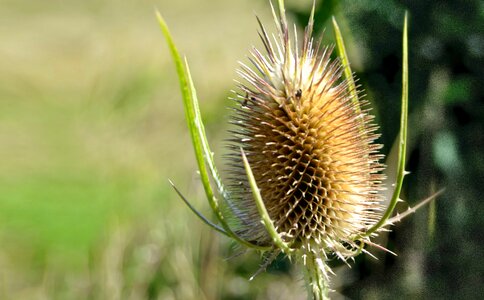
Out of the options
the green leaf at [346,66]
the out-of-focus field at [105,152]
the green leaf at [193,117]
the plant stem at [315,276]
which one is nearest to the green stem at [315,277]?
the plant stem at [315,276]

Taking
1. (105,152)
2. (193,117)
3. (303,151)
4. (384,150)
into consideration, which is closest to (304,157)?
(303,151)

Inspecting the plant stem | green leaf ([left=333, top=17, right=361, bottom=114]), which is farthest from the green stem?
green leaf ([left=333, top=17, right=361, bottom=114])

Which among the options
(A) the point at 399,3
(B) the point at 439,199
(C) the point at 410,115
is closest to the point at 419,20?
(A) the point at 399,3

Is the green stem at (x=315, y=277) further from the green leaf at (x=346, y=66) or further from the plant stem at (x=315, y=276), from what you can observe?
the green leaf at (x=346, y=66)

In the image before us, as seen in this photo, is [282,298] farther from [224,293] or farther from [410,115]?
[410,115]

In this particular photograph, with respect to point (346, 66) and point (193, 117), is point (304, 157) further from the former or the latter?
point (193, 117)

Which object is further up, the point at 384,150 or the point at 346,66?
the point at 346,66

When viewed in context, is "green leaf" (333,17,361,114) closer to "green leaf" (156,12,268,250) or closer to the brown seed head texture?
the brown seed head texture
